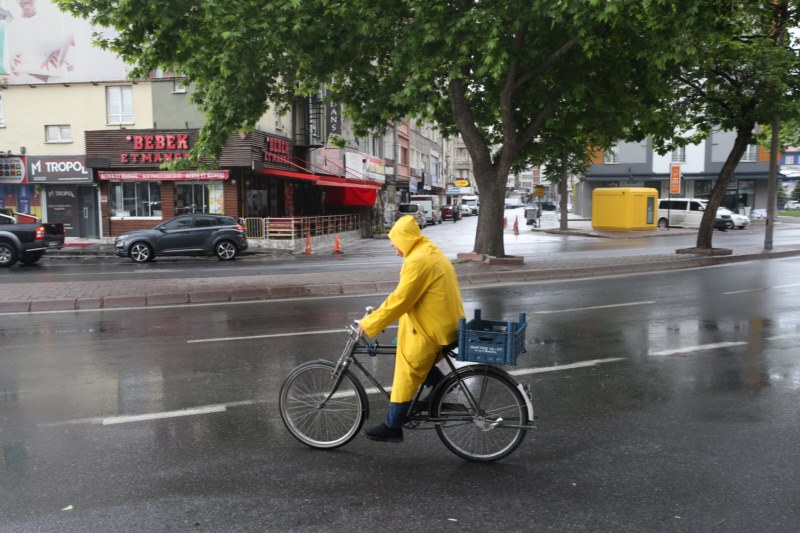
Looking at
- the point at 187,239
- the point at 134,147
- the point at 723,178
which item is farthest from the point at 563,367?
the point at 134,147

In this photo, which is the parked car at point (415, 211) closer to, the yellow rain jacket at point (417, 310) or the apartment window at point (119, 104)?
the apartment window at point (119, 104)

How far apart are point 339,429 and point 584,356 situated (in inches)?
145

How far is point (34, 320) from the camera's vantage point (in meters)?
10.6

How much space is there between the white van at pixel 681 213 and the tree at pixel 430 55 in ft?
87.1

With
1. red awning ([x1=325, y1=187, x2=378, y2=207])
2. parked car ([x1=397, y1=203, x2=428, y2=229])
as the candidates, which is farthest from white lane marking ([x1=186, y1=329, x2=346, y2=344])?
parked car ([x1=397, y1=203, x2=428, y2=229])

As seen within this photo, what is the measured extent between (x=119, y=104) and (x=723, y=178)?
2296cm

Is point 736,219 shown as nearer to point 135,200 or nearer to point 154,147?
point 154,147

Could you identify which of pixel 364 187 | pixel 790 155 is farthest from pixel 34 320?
pixel 790 155

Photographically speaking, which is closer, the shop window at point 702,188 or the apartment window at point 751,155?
the apartment window at point 751,155

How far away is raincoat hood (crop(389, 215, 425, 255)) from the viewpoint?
4578 mm

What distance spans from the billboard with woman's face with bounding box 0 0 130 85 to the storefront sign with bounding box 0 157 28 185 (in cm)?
317

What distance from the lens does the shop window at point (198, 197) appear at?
2848 centimetres

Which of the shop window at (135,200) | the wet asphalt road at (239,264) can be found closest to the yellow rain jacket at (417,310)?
the wet asphalt road at (239,264)

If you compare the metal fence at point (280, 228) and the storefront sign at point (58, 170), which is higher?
the storefront sign at point (58, 170)
